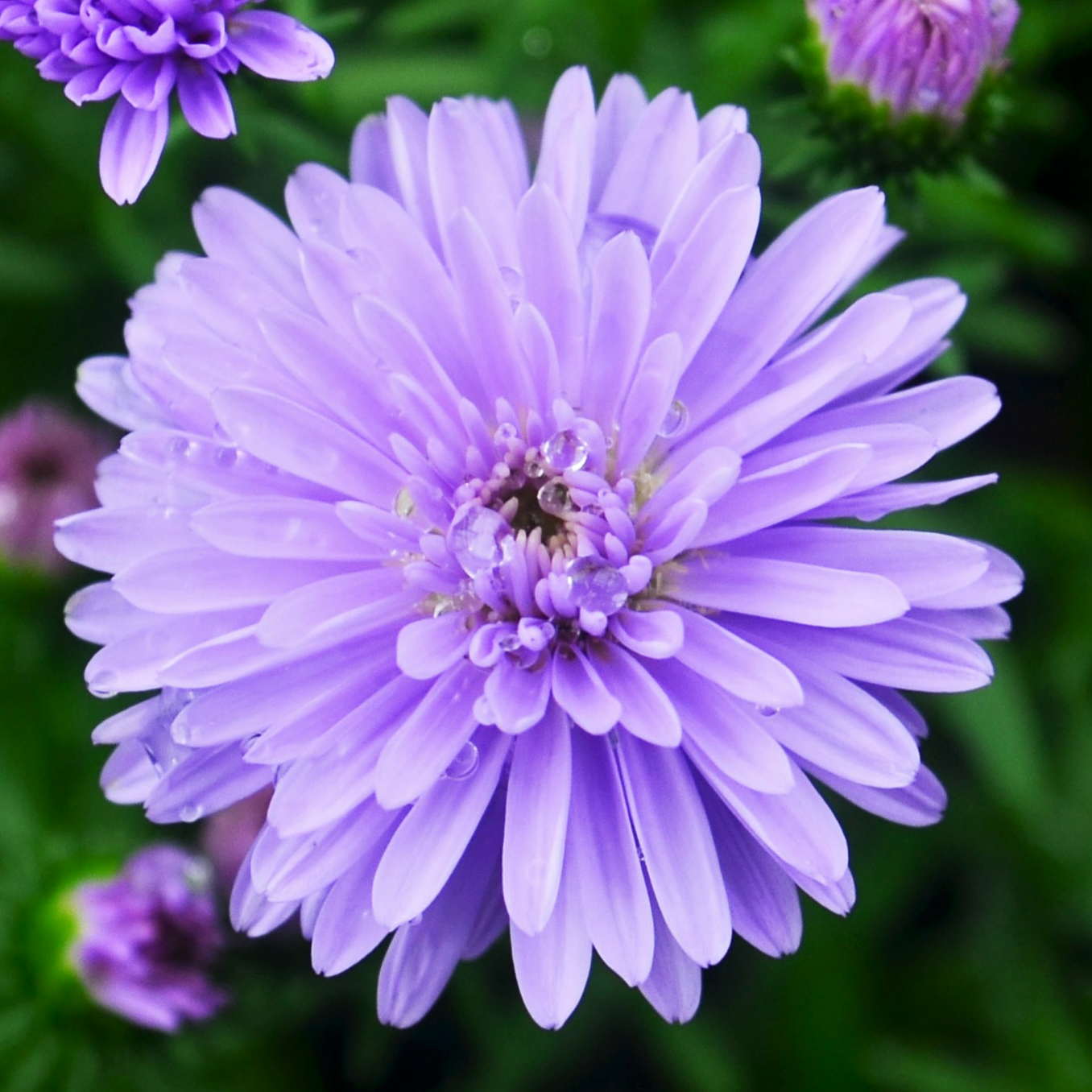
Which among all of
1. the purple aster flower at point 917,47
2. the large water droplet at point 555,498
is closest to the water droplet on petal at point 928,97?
the purple aster flower at point 917,47

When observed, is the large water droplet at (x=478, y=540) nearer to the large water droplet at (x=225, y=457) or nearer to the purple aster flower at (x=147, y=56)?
the large water droplet at (x=225, y=457)

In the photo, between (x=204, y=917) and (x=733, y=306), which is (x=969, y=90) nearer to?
(x=733, y=306)

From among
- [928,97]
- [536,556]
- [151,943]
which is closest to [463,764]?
[536,556]

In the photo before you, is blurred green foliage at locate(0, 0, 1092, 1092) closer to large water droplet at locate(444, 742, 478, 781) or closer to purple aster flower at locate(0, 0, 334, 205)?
purple aster flower at locate(0, 0, 334, 205)

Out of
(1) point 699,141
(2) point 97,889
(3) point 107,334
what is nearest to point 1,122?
(3) point 107,334

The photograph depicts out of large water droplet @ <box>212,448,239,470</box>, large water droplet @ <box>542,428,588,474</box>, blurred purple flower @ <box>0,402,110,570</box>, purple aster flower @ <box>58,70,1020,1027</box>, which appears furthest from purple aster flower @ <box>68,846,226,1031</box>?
large water droplet @ <box>542,428,588,474</box>
